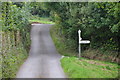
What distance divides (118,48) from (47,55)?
4.26 metres

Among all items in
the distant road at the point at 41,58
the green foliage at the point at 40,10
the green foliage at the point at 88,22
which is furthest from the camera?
the green foliage at the point at 40,10

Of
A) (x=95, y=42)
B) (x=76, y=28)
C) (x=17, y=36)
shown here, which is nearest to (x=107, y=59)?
(x=95, y=42)

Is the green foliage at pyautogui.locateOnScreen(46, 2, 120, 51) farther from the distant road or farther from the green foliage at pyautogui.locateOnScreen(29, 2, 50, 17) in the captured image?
the distant road

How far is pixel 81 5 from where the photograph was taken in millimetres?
12164

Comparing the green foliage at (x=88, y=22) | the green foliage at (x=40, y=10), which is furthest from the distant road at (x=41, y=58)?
the green foliage at (x=88, y=22)

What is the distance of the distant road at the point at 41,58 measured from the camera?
7.18 m

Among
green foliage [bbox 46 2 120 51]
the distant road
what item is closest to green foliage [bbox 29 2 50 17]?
green foliage [bbox 46 2 120 51]

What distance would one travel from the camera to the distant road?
7184 mm

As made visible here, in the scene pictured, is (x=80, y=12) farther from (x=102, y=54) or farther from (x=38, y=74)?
(x=38, y=74)

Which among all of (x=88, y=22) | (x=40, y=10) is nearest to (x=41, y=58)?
(x=40, y=10)

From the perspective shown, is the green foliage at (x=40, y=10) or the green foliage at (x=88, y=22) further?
the green foliage at (x=40, y=10)

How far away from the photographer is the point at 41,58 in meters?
10.2

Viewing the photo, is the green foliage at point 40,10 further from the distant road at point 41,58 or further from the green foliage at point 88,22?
the distant road at point 41,58

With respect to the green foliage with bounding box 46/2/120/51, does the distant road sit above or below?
below
